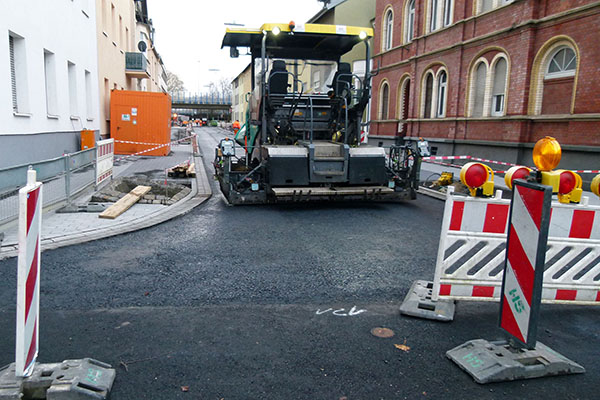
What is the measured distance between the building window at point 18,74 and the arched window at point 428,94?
1721 cm

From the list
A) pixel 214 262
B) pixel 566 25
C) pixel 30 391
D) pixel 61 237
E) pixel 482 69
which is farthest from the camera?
pixel 482 69

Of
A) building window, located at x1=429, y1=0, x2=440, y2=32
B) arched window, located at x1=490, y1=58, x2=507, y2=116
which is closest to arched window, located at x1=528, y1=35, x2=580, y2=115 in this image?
arched window, located at x1=490, y1=58, x2=507, y2=116

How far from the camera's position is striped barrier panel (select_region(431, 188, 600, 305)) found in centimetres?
419

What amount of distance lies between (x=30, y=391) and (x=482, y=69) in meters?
19.5

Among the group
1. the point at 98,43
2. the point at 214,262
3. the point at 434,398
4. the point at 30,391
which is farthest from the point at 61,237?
the point at 98,43

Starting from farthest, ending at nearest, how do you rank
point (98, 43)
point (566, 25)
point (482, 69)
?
point (98, 43)
point (482, 69)
point (566, 25)

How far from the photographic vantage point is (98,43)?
69.1 ft

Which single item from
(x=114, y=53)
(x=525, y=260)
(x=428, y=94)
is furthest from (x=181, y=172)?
(x=114, y=53)

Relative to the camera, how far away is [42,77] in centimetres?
1289

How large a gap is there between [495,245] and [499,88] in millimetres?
15572

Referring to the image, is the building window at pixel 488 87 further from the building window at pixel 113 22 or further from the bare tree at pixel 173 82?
the bare tree at pixel 173 82

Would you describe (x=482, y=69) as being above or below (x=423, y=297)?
above

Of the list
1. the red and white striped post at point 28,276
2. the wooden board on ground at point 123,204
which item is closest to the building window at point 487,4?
the wooden board on ground at point 123,204

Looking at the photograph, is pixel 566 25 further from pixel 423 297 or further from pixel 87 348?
pixel 87 348
